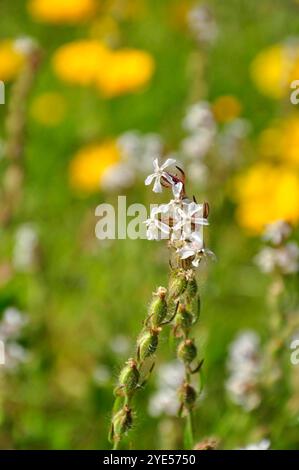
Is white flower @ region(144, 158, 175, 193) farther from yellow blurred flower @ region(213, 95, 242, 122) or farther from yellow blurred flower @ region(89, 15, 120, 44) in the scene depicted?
yellow blurred flower @ region(89, 15, 120, 44)

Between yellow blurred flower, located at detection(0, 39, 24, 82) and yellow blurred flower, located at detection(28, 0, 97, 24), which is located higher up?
yellow blurred flower, located at detection(28, 0, 97, 24)

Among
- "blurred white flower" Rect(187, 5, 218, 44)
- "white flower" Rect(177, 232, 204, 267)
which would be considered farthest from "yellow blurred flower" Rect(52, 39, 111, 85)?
"white flower" Rect(177, 232, 204, 267)

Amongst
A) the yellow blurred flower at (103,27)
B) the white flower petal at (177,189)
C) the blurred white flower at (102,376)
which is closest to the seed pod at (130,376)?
the white flower petal at (177,189)

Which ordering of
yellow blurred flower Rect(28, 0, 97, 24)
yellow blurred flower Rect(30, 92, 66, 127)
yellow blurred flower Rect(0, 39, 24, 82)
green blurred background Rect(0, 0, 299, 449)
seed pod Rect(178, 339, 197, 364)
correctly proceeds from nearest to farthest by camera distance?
seed pod Rect(178, 339, 197, 364) < green blurred background Rect(0, 0, 299, 449) < yellow blurred flower Rect(30, 92, 66, 127) < yellow blurred flower Rect(0, 39, 24, 82) < yellow blurred flower Rect(28, 0, 97, 24)

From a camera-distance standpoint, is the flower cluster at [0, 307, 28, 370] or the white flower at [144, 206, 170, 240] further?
the flower cluster at [0, 307, 28, 370]

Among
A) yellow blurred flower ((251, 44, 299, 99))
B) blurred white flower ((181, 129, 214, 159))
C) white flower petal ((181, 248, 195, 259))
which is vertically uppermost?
yellow blurred flower ((251, 44, 299, 99))

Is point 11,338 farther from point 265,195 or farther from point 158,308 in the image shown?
point 265,195

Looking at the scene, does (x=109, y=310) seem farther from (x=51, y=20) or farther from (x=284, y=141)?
(x=51, y=20)

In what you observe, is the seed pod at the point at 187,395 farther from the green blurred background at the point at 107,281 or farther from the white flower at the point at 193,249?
the white flower at the point at 193,249
